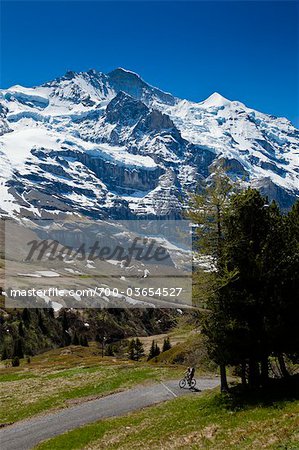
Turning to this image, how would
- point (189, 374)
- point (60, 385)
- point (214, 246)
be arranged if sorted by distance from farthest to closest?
point (60, 385), point (189, 374), point (214, 246)

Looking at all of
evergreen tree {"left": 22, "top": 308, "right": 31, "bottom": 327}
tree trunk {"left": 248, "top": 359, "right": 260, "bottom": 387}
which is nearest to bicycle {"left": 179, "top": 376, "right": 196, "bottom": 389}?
tree trunk {"left": 248, "top": 359, "right": 260, "bottom": 387}

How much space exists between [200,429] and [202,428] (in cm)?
14

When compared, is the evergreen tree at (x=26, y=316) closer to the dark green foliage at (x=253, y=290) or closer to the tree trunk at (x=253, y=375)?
the tree trunk at (x=253, y=375)

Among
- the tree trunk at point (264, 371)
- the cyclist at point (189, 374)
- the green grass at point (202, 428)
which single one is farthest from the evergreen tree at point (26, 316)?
the tree trunk at point (264, 371)

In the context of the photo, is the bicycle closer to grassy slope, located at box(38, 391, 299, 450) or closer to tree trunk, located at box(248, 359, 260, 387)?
grassy slope, located at box(38, 391, 299, 450)

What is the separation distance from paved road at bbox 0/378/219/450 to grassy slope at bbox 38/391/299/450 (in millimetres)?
2676

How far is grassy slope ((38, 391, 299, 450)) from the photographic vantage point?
21797 millimetres

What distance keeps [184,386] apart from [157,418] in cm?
1509

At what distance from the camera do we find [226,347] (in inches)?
1168

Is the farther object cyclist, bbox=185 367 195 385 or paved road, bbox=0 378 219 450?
cyclist, bbox=185 367 195 385

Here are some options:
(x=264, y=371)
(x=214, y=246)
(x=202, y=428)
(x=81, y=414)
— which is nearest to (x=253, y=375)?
(x=264, y=371)

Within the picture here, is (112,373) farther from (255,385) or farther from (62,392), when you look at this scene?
(255,385)

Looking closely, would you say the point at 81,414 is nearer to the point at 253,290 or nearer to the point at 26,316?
the point at 253,290

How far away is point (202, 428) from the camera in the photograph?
1024 inches
